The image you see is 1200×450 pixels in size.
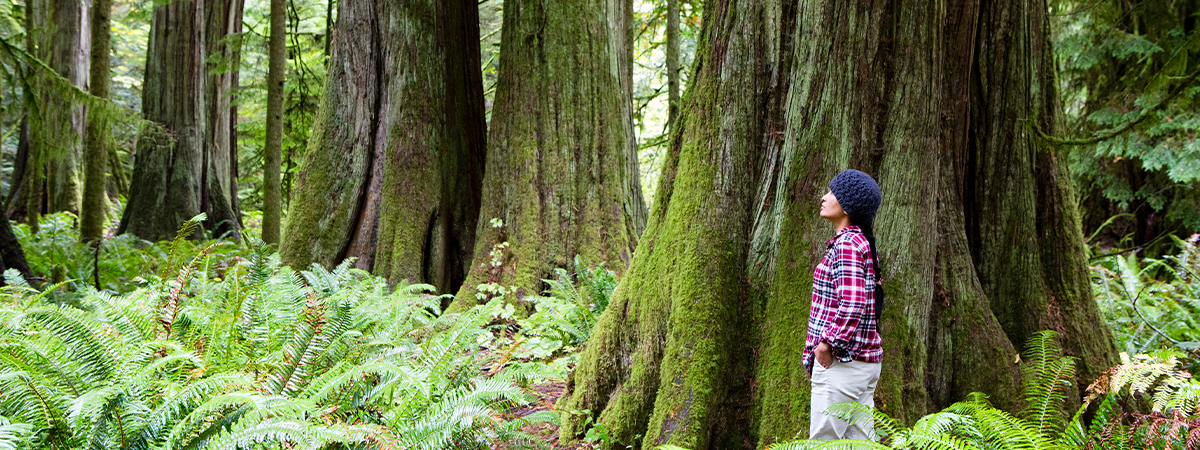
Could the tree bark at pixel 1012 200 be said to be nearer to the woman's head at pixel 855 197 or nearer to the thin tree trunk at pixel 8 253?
the woman's head at pixel 855 197

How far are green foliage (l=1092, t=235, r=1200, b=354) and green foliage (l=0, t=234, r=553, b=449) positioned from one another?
4.84 m

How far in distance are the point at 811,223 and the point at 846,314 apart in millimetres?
635

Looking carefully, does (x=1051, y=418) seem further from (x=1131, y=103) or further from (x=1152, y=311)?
(x=1131, y=103)

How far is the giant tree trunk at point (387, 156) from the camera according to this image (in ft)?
20.9

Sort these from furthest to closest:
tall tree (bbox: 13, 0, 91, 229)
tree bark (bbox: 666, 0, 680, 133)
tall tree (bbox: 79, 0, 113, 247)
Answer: tall tree (bbox: 13, 0, 91, 229), tree bark (bbox: 666, 0, 680, 133), tall tree (bbox: 79, 0, 113, 247)

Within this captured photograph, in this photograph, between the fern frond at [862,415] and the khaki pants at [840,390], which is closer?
the fern frond at [862,415]

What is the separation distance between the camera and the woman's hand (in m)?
2.83

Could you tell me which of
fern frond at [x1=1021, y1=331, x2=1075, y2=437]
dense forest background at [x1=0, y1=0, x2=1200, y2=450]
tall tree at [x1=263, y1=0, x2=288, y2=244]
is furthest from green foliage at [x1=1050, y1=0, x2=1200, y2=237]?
tall tree at [x1=263, y1=0, x2=288, y2=244]

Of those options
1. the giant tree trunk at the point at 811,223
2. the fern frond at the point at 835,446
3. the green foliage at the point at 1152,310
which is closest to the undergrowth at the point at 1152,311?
the green foliage at the point at 1152,310

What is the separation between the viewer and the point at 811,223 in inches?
129

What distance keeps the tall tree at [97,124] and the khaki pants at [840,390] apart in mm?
7482

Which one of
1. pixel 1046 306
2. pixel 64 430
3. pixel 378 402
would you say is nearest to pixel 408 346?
pixel 378 402

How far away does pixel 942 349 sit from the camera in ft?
11.3

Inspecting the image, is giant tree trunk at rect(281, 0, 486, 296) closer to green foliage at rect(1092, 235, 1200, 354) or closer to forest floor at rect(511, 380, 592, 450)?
forest floor at rect(511, 380, 592, 450)
